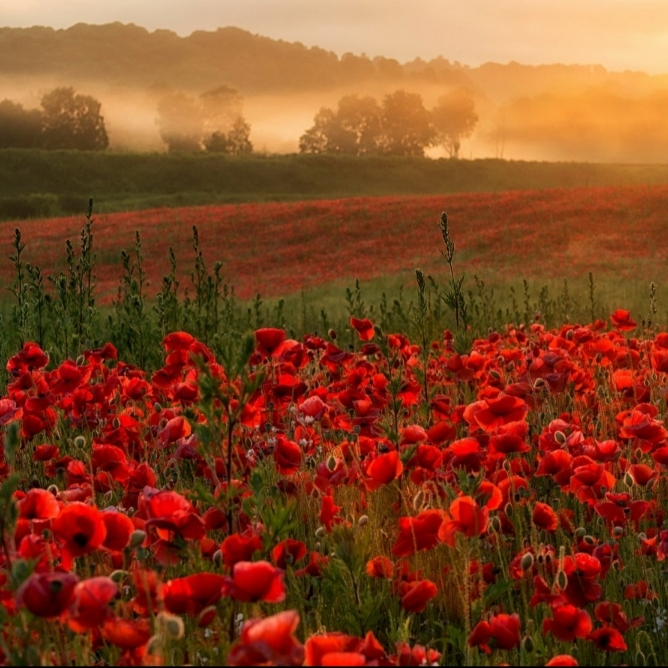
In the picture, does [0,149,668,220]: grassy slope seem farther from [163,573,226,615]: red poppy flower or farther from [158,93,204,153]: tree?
[163,573,226,615]: red poppy flower

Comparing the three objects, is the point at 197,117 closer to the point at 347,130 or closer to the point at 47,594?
the point at 347,130

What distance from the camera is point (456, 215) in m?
23.4

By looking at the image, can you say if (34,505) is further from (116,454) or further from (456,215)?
(456,215)

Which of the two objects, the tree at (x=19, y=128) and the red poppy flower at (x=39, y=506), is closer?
the red poppy flower at (x=39, y=506)

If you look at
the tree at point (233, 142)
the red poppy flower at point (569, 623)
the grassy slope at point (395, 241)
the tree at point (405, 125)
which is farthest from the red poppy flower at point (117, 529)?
the tree at point (405, 125)

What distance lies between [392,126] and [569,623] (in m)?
102

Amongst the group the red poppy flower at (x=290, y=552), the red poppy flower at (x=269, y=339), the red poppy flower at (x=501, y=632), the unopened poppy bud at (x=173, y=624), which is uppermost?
the red poppy flower at (x=269, y=339)

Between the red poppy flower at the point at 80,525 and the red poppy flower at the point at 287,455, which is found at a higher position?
the red poppy flower at the point at 80,525

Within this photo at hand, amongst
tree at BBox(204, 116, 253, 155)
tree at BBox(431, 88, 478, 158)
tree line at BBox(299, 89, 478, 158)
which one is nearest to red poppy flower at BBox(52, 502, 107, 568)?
tree at BBox(204, 116, 253, 155)

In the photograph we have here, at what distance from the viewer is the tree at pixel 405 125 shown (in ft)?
324

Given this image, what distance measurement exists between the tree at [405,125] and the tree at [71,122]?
110 feet

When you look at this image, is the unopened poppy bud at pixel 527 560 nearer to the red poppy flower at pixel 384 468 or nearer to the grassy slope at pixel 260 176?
the red poppy flower at pixel 384 468

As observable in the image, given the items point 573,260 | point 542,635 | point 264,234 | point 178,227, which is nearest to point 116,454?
point 542,635

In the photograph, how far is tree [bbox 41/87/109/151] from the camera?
7400 centimetres
